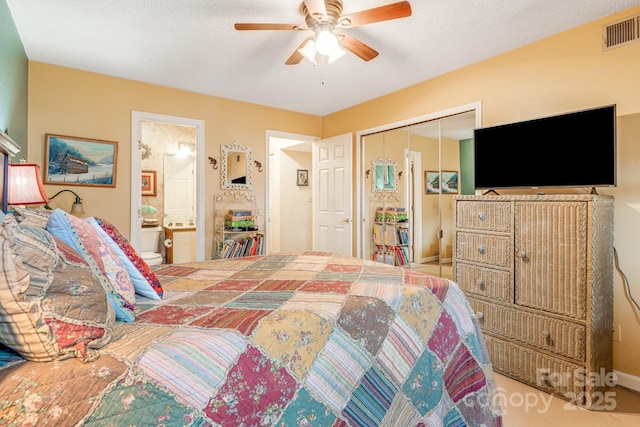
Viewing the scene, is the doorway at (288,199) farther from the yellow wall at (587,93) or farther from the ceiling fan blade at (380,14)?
the ceiling fan blade at (380,14)

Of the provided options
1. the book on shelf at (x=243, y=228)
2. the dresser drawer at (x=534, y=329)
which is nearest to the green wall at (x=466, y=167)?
the dresser drawer at (x=534, y=329)

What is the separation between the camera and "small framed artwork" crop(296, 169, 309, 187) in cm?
629

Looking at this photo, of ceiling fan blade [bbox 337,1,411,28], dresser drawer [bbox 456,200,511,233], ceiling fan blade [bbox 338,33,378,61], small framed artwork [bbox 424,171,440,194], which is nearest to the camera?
ceiling fan blade [bbox 337,1,411,28]

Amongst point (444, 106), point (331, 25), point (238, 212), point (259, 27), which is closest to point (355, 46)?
point (331, 25)

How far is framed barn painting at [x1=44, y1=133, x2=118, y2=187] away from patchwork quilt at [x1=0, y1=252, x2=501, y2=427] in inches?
86.2

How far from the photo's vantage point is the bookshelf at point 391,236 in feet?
12.4

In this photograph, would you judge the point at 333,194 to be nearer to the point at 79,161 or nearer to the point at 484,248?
the point at 484,248

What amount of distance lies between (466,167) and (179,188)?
451 centimetres

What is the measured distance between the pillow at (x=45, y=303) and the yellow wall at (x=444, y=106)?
2815 mm

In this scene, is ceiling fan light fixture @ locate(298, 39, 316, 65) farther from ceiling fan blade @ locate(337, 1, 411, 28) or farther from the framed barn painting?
the framed barn painting

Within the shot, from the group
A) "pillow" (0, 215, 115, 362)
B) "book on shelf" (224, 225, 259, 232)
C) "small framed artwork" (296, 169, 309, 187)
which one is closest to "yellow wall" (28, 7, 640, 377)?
"book on shelf" (224, 225, 259, 232)

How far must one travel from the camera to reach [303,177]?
6316 mm

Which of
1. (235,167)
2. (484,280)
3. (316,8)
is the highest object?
(316,8)

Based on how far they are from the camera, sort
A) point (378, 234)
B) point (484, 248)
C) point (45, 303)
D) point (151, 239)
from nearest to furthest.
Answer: point (45, 303), point (484, 248), point (378, 234), point (151, 239)
